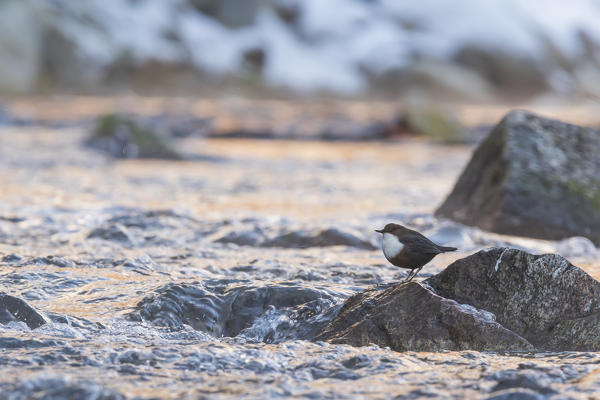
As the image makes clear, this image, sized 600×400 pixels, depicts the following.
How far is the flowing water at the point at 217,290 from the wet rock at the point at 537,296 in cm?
19

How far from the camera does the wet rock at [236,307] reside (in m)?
4.02

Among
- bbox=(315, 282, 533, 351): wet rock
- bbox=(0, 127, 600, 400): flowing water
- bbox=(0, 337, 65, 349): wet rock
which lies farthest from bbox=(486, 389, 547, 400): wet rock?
bbox=(0, 337, 65, 349): wet rock

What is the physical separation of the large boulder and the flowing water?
0.11 meters

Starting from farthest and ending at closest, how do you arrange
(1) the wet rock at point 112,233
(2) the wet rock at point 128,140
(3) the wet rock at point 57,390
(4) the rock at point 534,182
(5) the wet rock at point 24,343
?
(2) the wet rock at point 128,140
(4) the rock at point 534,182
(1) the wet rock at point 112,233
(5) the wet rock at point 24,343
(3) the wet rock at point 57,390

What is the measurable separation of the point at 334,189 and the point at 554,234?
14.9 feet

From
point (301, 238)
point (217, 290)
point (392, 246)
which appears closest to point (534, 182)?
point (301, 238)

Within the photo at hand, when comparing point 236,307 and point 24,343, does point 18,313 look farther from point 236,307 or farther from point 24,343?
point 236,307

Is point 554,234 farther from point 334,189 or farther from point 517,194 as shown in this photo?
point 334,189

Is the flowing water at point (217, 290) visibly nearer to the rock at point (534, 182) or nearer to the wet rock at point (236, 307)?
the wet rock at point (236, 307)

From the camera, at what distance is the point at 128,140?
14.7 meters

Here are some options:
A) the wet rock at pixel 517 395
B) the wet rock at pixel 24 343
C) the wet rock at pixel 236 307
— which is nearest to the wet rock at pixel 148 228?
the wet rock at pixel 236 307

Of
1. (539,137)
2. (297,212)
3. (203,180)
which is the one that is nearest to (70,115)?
(203,180)

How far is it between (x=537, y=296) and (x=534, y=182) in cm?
295

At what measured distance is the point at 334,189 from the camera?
10539 mm
